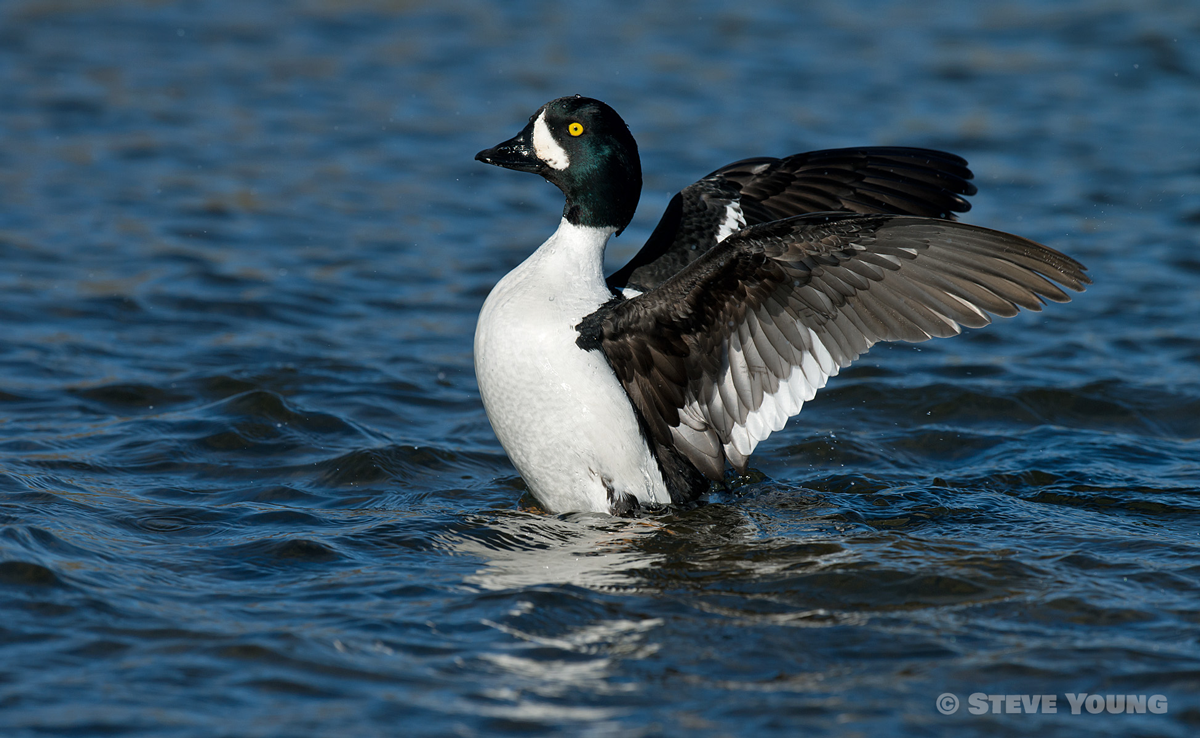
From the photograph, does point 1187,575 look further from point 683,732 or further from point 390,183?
point 390,183

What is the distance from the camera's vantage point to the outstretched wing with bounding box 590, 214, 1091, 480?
4.99 meters

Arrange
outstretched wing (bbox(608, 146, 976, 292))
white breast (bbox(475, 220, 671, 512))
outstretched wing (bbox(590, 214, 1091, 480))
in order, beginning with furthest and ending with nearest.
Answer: outstretched wing (bbox(608, 146, 976, 292))
white breast (bbox(475, 220, 671, 512))
outstretched wing (bbox(590, 214, 1091, 480))

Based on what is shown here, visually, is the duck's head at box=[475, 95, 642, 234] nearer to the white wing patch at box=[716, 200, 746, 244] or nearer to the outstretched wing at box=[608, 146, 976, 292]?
the outstretched wing at box=[608, 146, 976, 292]

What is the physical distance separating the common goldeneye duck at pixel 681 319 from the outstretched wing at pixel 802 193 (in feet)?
2.29

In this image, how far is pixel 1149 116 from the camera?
11.8 m

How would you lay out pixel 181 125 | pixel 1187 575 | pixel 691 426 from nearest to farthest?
pixel 1187 575 < pixel 691 426 < pixel 181 125

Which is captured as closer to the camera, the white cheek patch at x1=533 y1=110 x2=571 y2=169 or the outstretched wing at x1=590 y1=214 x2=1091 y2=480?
the outstretched wing at x1=590 y1=214 x2=1091 y2=480

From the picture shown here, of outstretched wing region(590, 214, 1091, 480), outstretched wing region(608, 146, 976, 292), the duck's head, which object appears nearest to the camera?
outstretched wing region(590, 214, 1091, 480)

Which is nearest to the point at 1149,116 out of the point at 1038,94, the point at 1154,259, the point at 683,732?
the point at 1038,94

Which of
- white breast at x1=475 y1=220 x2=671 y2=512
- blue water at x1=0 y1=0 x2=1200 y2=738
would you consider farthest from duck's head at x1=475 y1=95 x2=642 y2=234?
blue water at x1=0 y1=0 x2=1200 y2=738

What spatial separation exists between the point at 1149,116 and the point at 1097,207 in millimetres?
2403

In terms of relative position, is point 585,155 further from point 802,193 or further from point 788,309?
point 802,193

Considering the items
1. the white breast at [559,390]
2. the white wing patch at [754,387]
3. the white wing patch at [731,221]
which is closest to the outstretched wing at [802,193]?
the white wing patch at [731,221]

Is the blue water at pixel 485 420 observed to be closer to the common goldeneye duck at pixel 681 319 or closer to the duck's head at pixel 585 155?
the common goldeneye duck at pixel 681 319
